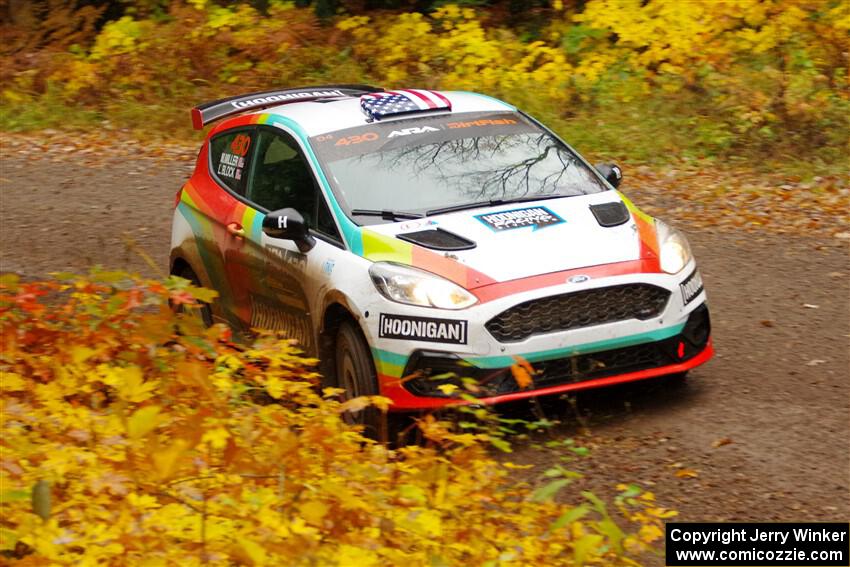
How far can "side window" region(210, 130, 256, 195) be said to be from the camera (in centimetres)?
846

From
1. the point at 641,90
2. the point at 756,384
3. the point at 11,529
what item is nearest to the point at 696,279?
the point at 756,384

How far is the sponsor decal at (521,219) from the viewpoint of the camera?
22.8 ft

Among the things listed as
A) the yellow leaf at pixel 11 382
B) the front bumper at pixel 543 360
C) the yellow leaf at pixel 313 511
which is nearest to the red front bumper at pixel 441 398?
the front bumper at pixel 543 360

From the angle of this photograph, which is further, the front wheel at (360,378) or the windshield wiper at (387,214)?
the windshield wiper at (387,214)

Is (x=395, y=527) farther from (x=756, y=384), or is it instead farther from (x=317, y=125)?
(x=317, y=125)

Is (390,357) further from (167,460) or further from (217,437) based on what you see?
(167,460)

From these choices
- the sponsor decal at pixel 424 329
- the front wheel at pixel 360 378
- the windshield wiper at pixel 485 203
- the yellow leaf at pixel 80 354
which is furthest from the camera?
the windshield wiper at pixel 485 203

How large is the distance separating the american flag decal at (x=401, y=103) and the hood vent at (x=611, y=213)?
1.44 meters

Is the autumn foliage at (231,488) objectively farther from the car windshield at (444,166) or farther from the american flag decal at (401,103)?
the american flag decal at (401,103)

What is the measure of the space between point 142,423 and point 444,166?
3.56 metres

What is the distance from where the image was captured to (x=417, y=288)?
6.54m

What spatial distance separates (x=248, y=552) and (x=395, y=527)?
→ 0.67 meters

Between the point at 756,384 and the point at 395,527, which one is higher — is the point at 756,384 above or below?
below

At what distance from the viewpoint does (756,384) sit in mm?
7359
